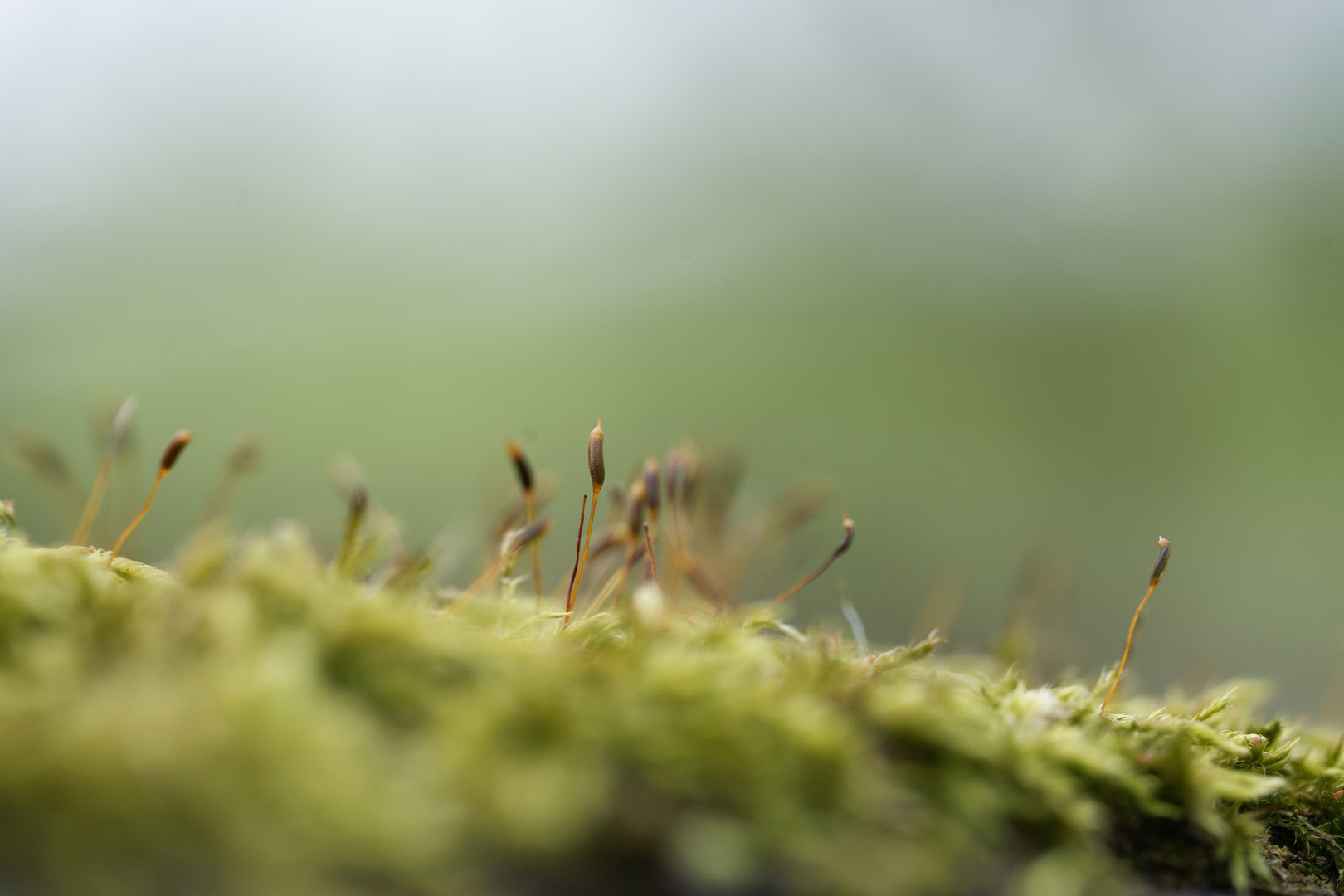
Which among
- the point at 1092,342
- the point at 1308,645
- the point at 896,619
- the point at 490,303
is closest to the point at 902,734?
the point at 896,619

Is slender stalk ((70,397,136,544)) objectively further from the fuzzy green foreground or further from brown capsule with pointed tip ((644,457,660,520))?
brown capsule with pointed tip ((644,457,660,520))

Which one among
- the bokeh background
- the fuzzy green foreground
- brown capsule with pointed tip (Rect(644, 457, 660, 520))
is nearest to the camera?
the fuzzy green foreground

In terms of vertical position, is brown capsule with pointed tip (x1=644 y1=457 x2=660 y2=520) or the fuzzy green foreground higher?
brown capsule with pointed tip (x1=644 y1=457 x2=660 y2=520)

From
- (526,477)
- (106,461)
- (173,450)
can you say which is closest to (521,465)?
(526,477)

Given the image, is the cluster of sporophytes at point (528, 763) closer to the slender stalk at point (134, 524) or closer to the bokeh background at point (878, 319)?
the slender stalk at point (134, 524)

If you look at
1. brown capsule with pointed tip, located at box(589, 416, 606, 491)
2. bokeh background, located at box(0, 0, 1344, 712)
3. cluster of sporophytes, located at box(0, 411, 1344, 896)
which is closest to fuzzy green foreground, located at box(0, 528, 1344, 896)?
cluster of sporophytes, located at box(0, 411, 1344, 896)

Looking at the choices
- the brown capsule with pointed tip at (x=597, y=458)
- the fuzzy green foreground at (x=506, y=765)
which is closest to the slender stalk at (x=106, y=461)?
the fuzzy green foreground at (x=506, y=765)

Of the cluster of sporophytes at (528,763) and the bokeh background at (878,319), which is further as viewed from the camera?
the bokeh background at (878,319)

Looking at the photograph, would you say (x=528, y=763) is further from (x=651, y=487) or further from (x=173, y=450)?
(x=173, y=450)
